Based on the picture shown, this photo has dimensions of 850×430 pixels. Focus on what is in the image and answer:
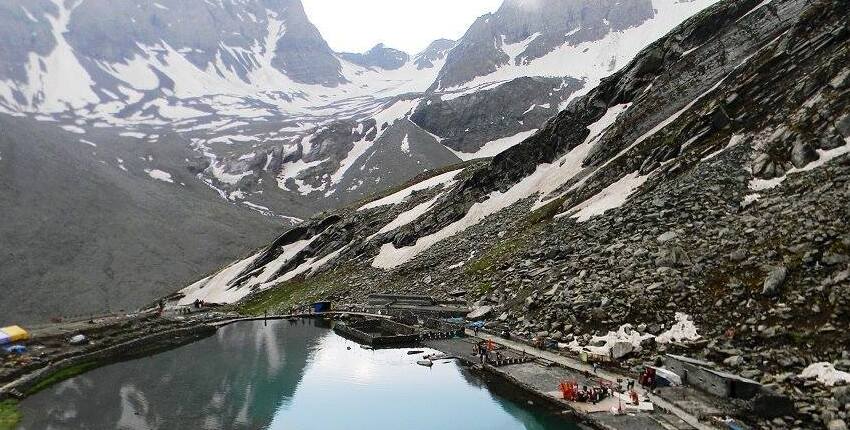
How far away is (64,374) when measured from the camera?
4825 cm

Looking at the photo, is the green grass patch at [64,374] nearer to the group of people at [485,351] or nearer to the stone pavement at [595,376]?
the group of people at [485,351]

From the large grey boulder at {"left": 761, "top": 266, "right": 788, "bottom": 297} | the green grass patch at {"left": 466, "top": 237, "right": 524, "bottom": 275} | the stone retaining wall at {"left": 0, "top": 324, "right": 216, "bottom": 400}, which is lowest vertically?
the stone retaining wall at {"left": 0, "top": 324, "right": 216, "bottom": 400}

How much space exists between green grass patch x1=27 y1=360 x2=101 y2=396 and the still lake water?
0.85 metres

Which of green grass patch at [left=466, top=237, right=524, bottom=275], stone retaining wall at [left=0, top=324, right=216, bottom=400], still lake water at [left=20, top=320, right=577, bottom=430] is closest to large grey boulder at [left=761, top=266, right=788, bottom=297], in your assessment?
still lake water at [left=20, top=320, right=577, bottom=430]

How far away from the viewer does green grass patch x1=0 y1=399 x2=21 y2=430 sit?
35.2 meters

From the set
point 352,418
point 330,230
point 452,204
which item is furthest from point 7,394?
point 330,230

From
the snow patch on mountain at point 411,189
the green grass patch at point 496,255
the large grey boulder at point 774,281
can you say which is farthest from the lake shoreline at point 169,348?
the snow patch on mountain at point 411,189

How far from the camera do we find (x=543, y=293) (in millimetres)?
45375

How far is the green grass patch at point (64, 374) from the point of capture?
A: 43.6 metres

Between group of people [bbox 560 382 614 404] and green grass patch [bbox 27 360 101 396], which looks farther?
green grass patch [bbox 27 360 101 396]

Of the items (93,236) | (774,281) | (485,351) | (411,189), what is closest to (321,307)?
(485,351)

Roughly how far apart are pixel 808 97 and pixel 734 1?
114 feet

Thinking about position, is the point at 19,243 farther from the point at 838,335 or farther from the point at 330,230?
the point at 838,335

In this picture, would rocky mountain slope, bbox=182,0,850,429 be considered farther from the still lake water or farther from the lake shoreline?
the still lake water
